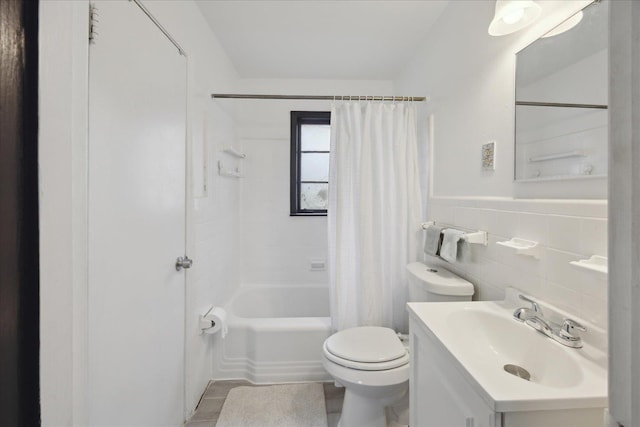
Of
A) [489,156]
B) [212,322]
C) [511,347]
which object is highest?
[489,156]

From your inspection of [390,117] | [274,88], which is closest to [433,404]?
[390,117]

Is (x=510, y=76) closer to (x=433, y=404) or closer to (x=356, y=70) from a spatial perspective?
(x=433, y=404)

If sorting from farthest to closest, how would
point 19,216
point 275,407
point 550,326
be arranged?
point 275,407
point 550,326
point 19,216

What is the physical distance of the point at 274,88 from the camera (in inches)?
109

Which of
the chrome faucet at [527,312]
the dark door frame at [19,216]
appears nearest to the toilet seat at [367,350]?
the chrome faucet at [527,312]

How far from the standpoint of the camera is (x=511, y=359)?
3.19 ft

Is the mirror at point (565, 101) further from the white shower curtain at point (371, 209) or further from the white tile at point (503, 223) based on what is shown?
the white shower curtain at point (371, 209)

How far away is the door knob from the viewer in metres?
1.44

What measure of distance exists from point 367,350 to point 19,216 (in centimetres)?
145

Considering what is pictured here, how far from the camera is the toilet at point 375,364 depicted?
139cm

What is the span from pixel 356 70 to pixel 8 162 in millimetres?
2584

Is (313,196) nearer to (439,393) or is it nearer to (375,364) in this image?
(375,364)

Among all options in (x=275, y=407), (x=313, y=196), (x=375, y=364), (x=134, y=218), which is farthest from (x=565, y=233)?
(x=313, y=196)

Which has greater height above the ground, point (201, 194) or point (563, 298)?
point (201, 194)
